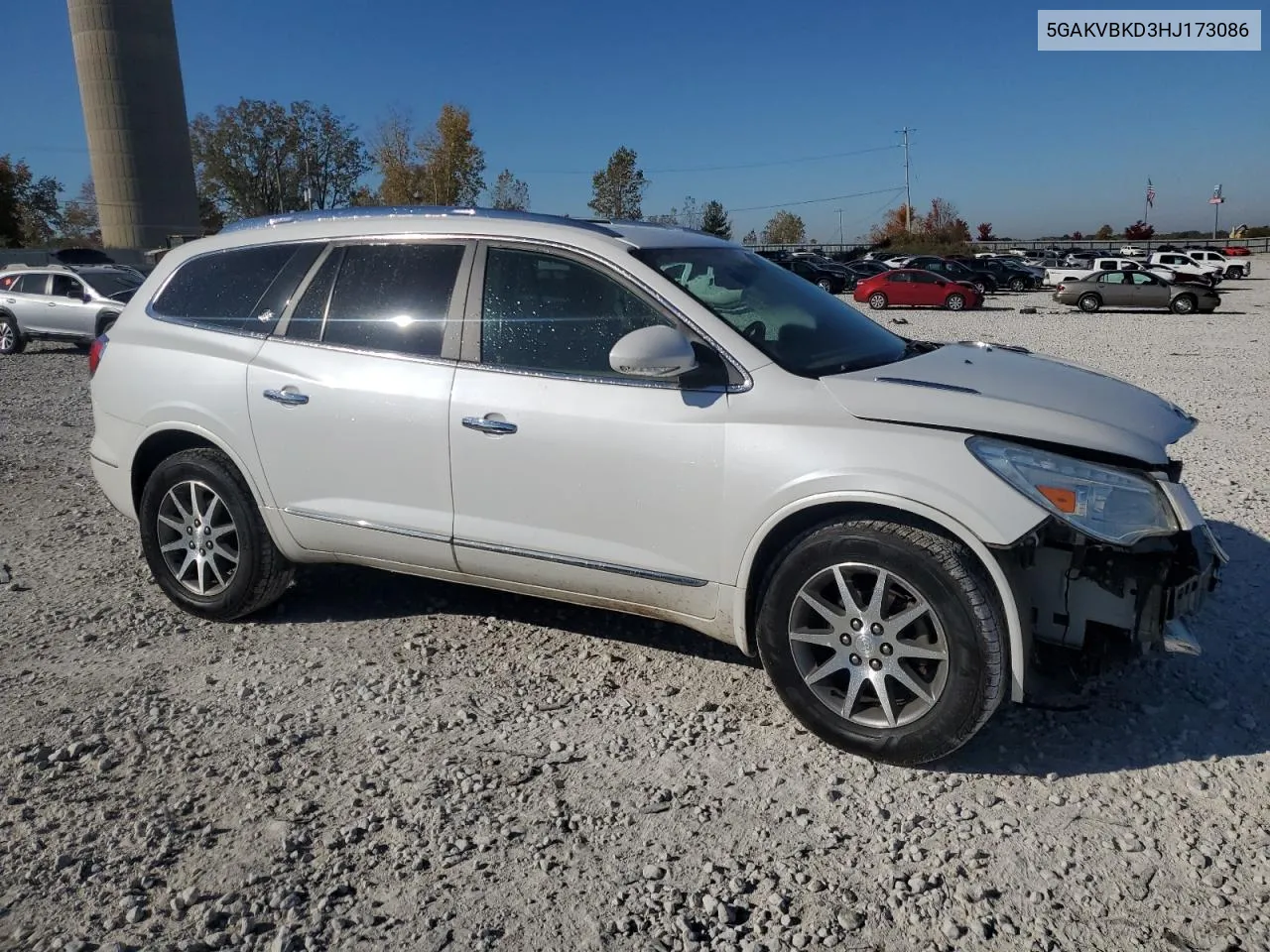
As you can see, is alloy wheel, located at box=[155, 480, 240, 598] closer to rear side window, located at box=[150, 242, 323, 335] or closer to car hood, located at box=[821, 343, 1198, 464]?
rear side window, located at box=[150, 242, 323, 335]

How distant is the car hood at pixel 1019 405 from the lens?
3.20 meters

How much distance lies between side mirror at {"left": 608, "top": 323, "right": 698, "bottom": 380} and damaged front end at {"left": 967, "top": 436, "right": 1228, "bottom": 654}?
1.02 m

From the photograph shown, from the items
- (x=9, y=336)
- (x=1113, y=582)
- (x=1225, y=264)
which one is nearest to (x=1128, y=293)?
(x=1225, y=264)

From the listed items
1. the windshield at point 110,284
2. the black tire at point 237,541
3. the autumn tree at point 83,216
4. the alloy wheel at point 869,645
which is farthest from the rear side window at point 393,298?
the autumn tree at point 83,216

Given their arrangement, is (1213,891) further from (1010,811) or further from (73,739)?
(73,739)

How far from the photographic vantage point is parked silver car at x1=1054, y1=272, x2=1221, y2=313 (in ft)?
90.7

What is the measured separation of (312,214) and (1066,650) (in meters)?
3.85

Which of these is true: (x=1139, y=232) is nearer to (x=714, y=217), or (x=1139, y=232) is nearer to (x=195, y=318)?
(x=714, y=217)

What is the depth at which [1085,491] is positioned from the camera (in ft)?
10.2

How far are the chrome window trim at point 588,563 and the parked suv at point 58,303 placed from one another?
15.7 m

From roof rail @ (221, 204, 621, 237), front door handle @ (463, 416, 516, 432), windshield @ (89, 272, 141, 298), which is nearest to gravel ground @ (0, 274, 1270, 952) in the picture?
front door handle @ (463, 416, 516, 432)

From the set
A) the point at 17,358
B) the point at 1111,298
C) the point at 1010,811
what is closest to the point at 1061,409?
the point at 1010,811

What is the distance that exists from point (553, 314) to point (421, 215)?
0.88 metres

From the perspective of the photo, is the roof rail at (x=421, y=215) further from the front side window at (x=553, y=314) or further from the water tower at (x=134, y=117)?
the water tower at (x=134, y=117)
